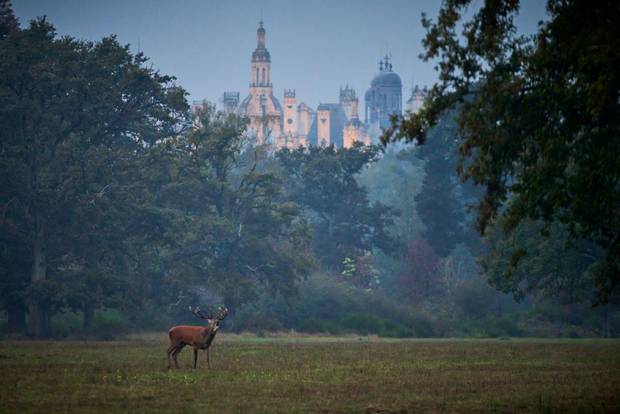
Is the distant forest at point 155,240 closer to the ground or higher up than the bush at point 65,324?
higher up

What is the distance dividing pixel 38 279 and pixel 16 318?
568 cm

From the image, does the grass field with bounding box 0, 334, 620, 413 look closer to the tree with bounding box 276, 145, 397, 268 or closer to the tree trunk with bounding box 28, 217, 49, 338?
the tree trunk with bounding box 28, 217, 49, 338

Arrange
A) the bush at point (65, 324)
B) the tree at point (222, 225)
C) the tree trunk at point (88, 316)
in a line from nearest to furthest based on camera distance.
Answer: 1. the bush at point (65, 324)
2. the tree trunk at point (88, 316)
3. the tree at point (222, 225)

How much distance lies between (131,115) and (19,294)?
15.3m

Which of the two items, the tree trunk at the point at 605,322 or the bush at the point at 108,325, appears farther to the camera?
the tree trunk at the point at 605,322

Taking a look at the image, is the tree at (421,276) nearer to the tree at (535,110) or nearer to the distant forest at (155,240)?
the distant forest at (155,240)

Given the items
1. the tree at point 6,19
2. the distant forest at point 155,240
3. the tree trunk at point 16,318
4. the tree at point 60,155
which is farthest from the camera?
the tree at point 6,19

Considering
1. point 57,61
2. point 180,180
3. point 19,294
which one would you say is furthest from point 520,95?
point 180,180

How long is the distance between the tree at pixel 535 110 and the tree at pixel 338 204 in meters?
76.4

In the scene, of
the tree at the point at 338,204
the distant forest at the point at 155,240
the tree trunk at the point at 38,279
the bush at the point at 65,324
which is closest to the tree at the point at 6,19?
the distant forest at the point at 155,240

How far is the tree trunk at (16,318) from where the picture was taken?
67.7 m

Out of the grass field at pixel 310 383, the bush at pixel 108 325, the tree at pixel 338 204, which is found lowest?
the grass field at pixel 310 383

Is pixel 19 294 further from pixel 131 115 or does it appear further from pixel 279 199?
pixel 279 199

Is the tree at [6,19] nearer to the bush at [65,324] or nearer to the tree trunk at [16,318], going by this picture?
the tree trunk at [16,318]
